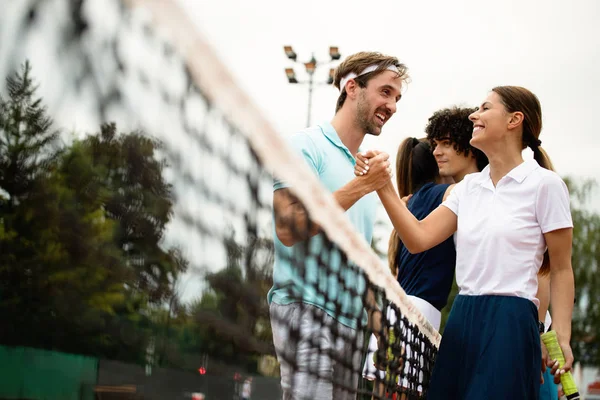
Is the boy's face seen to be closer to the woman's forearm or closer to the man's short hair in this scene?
the man's short hair

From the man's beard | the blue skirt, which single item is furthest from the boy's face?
the blue skirt

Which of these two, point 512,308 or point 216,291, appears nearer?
point 216,291

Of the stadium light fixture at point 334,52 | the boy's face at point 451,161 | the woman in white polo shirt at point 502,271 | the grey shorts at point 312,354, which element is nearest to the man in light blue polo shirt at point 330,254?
the grey shorts at point 312,354

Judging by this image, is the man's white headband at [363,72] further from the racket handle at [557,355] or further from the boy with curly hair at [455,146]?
the racket handle at [557,355]

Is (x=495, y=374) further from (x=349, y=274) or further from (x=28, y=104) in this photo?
(x=28, y=104)

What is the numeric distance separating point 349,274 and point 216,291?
1098 millimetres

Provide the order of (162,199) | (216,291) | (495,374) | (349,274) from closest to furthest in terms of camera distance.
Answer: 1. (162,199)
2. (216,291)
3. (349,274)
4. (495,374)

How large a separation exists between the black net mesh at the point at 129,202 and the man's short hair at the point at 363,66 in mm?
2204

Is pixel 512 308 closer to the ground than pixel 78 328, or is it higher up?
higher up

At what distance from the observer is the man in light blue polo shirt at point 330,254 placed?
2.09 metres

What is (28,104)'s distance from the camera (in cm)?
115

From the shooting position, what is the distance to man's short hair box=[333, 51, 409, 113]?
3.90m

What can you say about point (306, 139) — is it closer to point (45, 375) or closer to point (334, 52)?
point (45, 375)

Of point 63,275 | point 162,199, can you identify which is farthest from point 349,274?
point 63,275
